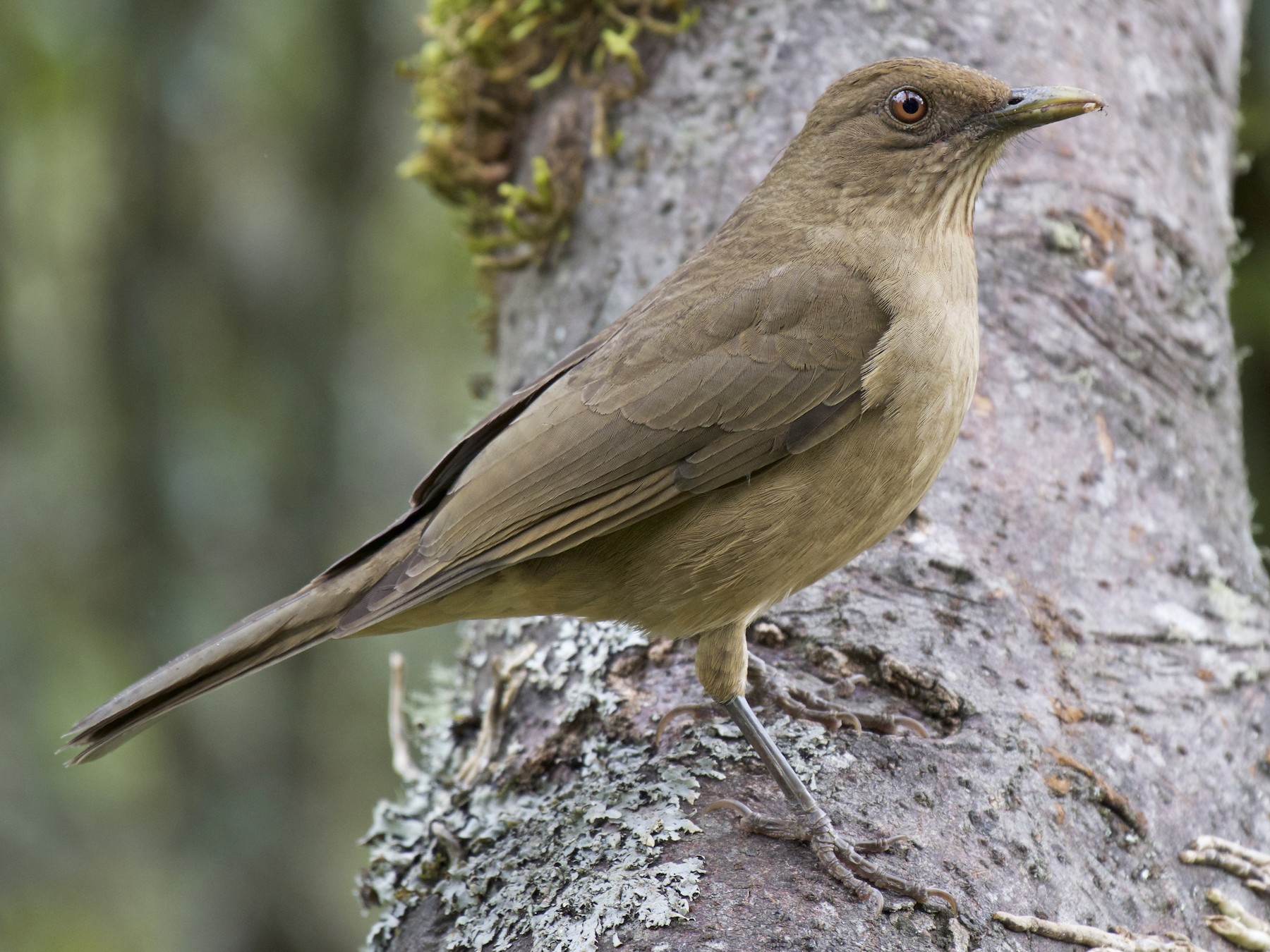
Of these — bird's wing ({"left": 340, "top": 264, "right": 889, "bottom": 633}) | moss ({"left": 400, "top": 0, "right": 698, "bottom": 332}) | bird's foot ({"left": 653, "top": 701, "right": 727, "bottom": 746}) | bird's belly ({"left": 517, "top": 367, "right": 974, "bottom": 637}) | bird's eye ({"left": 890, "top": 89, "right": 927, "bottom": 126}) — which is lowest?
bird's foot ({"left": 653, "top": 701, "right": 727, "bottom": 746})

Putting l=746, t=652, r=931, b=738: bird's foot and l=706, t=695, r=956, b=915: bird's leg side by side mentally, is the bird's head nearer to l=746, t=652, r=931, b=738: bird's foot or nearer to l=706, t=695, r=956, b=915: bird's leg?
l=746, t=652, r=931, b=738: bird's foot

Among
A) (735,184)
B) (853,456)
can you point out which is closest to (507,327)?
(735,184)

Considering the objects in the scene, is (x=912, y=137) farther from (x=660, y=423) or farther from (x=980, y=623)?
(x=980, y=623)

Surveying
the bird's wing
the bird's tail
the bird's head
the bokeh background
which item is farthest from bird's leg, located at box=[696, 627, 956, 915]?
the bokeh background

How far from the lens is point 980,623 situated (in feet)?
9.96

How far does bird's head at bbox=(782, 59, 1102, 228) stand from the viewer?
3.35 m

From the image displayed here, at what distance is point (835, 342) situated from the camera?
3088 mm

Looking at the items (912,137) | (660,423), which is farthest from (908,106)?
(660,423)

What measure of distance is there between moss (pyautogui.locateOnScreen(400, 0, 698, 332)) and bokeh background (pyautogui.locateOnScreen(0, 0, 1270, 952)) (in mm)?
2159

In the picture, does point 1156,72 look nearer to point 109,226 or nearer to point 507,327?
point 507,327

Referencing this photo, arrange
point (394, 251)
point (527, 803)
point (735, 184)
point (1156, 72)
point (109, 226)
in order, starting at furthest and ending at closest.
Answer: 1. point (394, 251)
2. point (109, 226)
3. point (1156, 72)
4. point (735, 184)
5. point (527, 803)

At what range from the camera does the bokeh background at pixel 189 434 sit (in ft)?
19.6

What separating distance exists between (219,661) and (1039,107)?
2.53m

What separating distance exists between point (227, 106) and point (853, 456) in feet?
15.5
